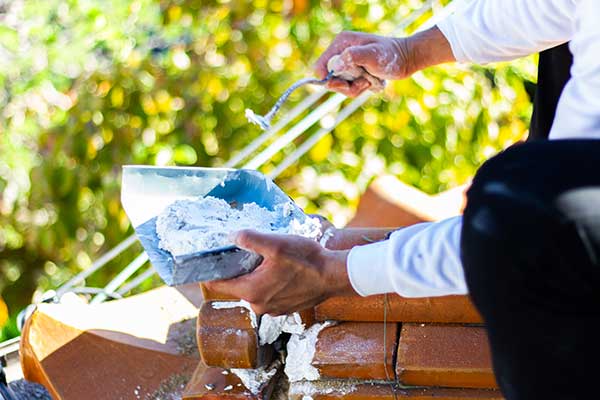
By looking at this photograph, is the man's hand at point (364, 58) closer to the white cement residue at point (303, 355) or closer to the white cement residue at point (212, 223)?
the white cement residue at point (212, 223)

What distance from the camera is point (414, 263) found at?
1.26 meters

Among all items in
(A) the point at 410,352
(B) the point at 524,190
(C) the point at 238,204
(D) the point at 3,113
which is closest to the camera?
(B) the point at 524,190

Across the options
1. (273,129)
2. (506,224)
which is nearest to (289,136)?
(273,129)

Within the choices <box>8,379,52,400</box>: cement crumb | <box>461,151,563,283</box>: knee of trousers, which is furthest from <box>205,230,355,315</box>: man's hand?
<box>8,379,52,400</box>: cement crumb

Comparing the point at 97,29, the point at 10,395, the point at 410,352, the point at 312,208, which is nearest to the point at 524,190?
the point at 410,352

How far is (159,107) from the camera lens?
3094 mm

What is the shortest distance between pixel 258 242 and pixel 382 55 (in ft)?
2.42

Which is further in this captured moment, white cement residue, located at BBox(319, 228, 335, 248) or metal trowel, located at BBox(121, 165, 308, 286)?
white cement residue, located at BBox(319, 228, 335, 248)

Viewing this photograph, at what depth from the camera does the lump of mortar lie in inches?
75.2

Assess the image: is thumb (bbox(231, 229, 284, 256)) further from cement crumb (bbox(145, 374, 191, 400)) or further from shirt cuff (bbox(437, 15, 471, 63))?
shirt cuff (bbox(437, 15, 471, 63))

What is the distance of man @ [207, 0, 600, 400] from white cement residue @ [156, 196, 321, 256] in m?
0.08

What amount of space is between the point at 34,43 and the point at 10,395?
81.2 inches

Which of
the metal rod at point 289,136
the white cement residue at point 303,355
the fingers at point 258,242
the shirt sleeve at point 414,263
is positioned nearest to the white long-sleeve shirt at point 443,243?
the shirt sleeve at point 414,263

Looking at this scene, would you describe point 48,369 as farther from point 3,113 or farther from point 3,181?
point 3,113
